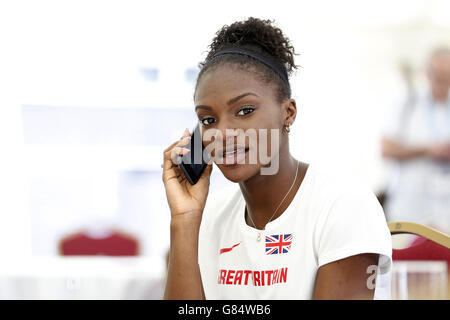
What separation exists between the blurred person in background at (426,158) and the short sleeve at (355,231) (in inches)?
85.6

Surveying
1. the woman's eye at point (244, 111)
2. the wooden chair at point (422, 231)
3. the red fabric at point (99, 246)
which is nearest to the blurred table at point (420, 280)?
the wooden chair at point (422, 231)

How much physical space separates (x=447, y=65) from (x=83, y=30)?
396 centimetres

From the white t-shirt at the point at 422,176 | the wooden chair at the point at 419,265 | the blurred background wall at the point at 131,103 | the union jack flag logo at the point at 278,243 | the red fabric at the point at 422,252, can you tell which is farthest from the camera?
the blurred background wall at the point at 131,103

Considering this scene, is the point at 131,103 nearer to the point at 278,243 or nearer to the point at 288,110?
the point at 288,110

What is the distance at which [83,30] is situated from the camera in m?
5.95

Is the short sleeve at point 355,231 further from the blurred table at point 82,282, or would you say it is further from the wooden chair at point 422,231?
the blurred table at point 82,282

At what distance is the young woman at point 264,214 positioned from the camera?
45.5 inches

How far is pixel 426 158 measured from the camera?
3.38 metres

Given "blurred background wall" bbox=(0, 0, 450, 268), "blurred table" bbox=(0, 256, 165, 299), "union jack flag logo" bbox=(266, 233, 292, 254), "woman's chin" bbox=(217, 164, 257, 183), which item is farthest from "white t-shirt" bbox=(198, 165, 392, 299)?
"blurred background wall" bbox=(0, 0, 450, 268)

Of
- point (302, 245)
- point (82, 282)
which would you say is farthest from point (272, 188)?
point (82, 282)

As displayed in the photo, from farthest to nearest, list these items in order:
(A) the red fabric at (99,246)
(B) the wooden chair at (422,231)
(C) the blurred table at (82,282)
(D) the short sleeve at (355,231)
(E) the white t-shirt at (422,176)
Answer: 1. (A) the red fabric at (99,246)
2. (E) the white t-shirt at (422,176)
3. (C) the blurred table at (82,282)
4. (B) the wooden chair at (422,231)
5. (D) the short sleeve at (355,231)

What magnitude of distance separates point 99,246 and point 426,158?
7.98ft
